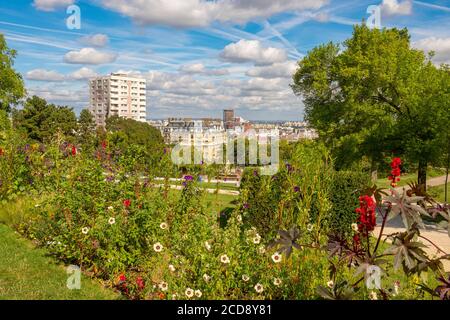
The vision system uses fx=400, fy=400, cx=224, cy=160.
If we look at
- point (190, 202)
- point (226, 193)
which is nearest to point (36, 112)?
point (226, 193)

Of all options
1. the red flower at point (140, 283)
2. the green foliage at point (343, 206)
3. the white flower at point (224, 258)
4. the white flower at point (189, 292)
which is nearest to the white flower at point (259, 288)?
the white flower at point (224, 258)

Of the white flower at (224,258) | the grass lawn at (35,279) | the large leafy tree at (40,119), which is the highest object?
the large leafy tree at (40,119)

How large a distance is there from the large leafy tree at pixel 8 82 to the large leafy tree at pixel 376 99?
2031cm

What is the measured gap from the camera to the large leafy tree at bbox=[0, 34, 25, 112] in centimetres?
2697

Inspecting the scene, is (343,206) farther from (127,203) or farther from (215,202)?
(127,203)

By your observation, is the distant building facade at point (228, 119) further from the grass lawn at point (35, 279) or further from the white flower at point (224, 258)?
the white flower at point (224, 258)

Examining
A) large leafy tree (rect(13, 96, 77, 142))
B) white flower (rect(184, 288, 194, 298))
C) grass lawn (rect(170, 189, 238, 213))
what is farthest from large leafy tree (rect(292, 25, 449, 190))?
large leafy tree (rect(13, 96, 77, 142))

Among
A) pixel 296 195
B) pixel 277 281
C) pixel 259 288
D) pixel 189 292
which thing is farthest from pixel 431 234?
pixel 189 292

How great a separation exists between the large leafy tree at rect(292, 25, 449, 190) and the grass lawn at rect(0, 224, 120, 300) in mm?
13138

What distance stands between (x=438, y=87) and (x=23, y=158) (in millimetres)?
15326

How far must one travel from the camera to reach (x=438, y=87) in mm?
16156

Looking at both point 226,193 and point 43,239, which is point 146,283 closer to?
point 43,239

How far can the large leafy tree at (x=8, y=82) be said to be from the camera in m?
27.0
